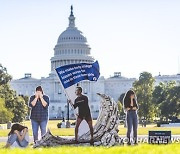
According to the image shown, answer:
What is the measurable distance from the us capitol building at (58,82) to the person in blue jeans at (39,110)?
13885 centimetres

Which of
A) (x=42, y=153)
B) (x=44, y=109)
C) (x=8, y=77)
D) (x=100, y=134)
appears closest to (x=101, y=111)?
(x=100, y=134)

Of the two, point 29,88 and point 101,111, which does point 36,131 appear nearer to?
point 101,111

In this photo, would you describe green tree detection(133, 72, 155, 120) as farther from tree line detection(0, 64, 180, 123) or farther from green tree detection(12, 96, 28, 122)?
green tree detection(12, 96, 28, 122)

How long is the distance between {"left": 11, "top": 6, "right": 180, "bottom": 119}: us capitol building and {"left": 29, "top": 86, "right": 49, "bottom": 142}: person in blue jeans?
5467 inches

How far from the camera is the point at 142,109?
74.8 m

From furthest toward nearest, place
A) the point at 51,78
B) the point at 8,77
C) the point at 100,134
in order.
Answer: the point at 51,78, the point at 8,77, the point at 100,134

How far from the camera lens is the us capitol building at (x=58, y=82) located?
168262mm

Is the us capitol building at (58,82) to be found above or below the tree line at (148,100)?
above

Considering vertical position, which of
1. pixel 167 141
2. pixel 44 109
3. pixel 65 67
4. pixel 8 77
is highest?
pixel 8 77

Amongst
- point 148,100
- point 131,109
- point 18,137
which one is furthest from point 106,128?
point 148,100

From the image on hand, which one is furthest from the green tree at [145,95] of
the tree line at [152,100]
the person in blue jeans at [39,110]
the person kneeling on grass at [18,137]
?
the person kneeling on grass at [18,137]

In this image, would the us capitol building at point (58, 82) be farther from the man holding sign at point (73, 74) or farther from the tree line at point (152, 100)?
the man holding sign at point (73, 74)

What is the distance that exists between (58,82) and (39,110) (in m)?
157

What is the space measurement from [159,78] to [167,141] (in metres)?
174
